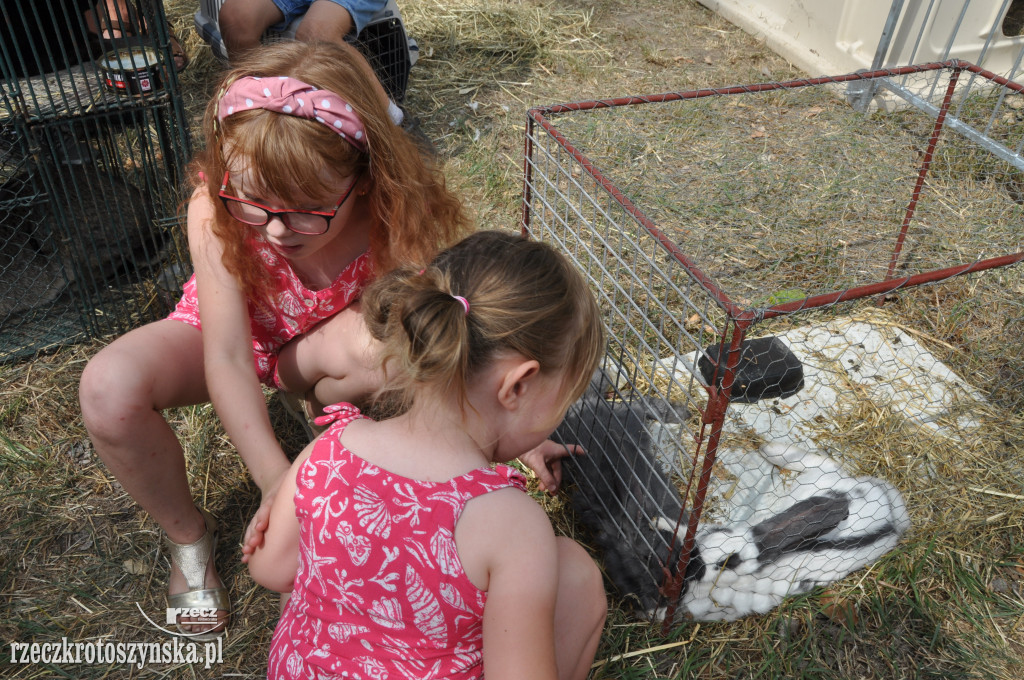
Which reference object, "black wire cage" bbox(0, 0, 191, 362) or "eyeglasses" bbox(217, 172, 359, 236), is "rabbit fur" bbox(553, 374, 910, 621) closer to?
"eyeglasses" bbox(217, 172, 359, 236)

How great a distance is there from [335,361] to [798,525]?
1130 millimetres

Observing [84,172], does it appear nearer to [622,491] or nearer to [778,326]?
[622,491]

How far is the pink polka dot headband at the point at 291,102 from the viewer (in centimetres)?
152

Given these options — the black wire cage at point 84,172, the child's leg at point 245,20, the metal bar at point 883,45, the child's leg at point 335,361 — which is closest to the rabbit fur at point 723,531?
the child's leg at point 335,361

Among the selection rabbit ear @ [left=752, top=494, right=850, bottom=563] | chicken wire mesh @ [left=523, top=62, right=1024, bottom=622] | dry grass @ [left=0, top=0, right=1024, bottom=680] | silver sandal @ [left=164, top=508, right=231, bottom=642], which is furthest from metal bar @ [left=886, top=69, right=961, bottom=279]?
silver sandal @ [left=164, top=508, right=231, bottom=642]

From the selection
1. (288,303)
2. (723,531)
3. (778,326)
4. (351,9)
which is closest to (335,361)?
(288,303)

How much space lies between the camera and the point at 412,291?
1203mm

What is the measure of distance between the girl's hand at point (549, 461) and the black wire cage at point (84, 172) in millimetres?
1230

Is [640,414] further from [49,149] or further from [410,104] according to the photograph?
[410,104]

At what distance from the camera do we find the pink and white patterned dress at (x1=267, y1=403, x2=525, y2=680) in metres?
1.16

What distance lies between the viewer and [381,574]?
1.17 metres

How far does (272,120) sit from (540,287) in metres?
0.64

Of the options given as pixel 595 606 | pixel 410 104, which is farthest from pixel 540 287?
pixel 410 104

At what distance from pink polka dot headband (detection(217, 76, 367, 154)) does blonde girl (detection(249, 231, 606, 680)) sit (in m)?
0.42
